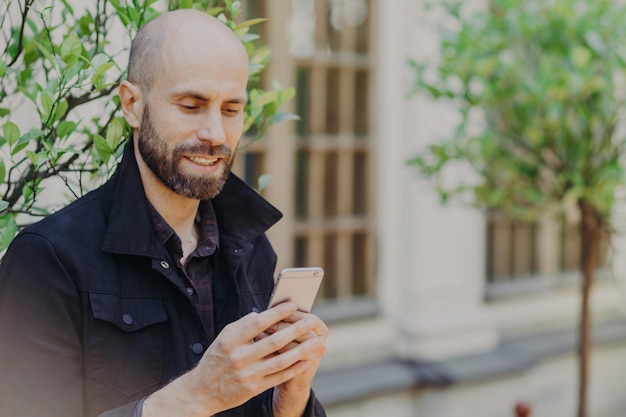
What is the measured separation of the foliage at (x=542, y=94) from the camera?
14.6 feet

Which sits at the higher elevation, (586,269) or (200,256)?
(200,256)

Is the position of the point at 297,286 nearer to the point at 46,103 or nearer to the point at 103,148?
the point at 103,148

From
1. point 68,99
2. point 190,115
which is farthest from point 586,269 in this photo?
point 190,115

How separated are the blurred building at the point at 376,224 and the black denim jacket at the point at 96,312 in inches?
142

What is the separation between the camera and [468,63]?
4512mm

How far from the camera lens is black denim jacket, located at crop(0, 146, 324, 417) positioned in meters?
1.69

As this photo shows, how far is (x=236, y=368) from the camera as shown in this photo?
1689 mm

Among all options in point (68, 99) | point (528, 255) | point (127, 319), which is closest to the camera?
point (127, 319)

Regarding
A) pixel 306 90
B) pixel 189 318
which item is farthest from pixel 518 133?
pixel 189 318

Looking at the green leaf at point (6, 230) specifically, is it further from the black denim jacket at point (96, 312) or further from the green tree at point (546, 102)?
the green tree at point (546, 102)

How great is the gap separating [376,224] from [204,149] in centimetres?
429

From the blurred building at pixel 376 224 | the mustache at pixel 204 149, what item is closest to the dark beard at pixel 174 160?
the mustache at pixel 204 149

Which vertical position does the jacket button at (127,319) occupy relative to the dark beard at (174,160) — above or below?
below

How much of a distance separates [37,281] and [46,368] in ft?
0.52
